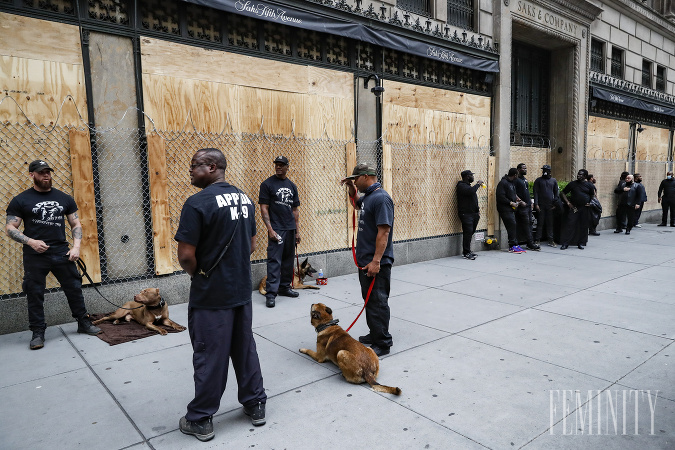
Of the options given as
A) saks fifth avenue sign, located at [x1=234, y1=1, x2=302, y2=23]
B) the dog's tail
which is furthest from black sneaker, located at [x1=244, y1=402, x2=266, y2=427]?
saks fifth avenue sign, located at [x1=234, y1=1, x2=302, y2=23]

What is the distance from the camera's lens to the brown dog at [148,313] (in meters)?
5.45

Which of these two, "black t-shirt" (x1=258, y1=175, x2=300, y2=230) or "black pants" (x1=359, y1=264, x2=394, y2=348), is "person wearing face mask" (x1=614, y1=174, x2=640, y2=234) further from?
"black pants" (x1=359, y1=264, x2=394, y2=348)

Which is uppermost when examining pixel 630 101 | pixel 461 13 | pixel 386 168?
pixel 461 13

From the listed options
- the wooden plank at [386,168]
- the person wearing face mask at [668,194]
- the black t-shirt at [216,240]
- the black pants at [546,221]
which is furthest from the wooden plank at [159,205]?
the person wearing face mask at [668,194]

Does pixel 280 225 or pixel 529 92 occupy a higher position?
pixel 529 92

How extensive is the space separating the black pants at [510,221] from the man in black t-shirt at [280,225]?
6026mm

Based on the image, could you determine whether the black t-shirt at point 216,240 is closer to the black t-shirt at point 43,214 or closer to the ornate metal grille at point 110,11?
the black t-shirt at point 43,214

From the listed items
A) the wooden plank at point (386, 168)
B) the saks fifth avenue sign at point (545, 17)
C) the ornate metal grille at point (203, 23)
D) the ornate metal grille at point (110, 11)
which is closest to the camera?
the ornate metal grille at point (110, 11)

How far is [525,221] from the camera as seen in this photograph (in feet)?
36.4

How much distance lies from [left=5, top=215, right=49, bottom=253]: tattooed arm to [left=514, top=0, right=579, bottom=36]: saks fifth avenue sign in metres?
11.7

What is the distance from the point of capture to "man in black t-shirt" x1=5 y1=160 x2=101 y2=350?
4848mm

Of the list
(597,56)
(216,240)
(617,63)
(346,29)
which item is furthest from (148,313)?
(617,63)

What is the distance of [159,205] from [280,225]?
1.77 meters

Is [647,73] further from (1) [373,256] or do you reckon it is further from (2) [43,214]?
(2) [43,214]
